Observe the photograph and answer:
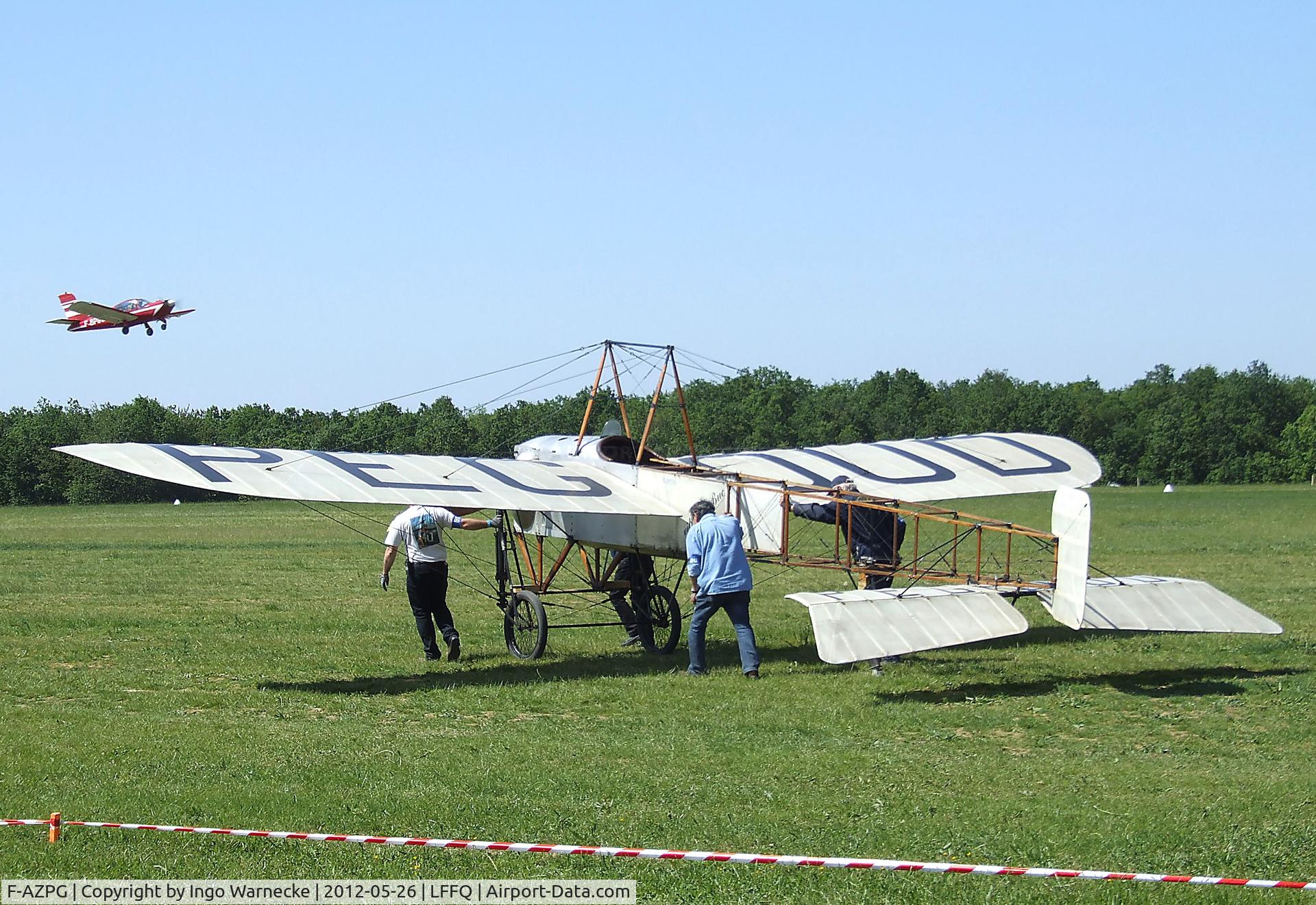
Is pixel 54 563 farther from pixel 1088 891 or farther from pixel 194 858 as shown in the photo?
pixel 1088 891

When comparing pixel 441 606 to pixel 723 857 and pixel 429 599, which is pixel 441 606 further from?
pixel 723 857

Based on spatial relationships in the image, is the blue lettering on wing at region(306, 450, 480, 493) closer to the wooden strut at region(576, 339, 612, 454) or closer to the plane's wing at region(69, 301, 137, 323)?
the wooden strut at region(576, 339, 612, 454)

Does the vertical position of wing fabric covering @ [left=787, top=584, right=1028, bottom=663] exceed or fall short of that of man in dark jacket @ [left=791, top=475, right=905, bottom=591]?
it falls short

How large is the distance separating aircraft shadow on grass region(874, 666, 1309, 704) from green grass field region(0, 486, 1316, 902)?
0.12 ft

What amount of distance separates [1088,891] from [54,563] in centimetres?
2213

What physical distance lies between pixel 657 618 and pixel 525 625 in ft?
4.55

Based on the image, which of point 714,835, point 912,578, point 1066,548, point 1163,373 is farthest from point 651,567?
point 1163,373

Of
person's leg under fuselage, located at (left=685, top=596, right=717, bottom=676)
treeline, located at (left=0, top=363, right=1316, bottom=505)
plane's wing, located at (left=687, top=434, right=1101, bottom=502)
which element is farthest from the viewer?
treeline, located at (left=0, top=363, right=1316, bottom=505)

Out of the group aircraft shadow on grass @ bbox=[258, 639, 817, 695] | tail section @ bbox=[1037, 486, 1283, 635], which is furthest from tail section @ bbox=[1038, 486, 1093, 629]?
aircraft shadow on grass @ bbox=[258, 639, 817, 695]

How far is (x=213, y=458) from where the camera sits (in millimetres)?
11734

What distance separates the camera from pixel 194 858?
18.6ft

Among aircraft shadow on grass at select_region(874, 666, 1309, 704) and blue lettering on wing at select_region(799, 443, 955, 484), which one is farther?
blue lettering on wing at select_region(799, 443, 955, 484)

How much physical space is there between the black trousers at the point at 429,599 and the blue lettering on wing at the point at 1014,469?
602 centimetres

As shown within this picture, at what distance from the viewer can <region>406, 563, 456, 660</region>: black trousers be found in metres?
12.4
